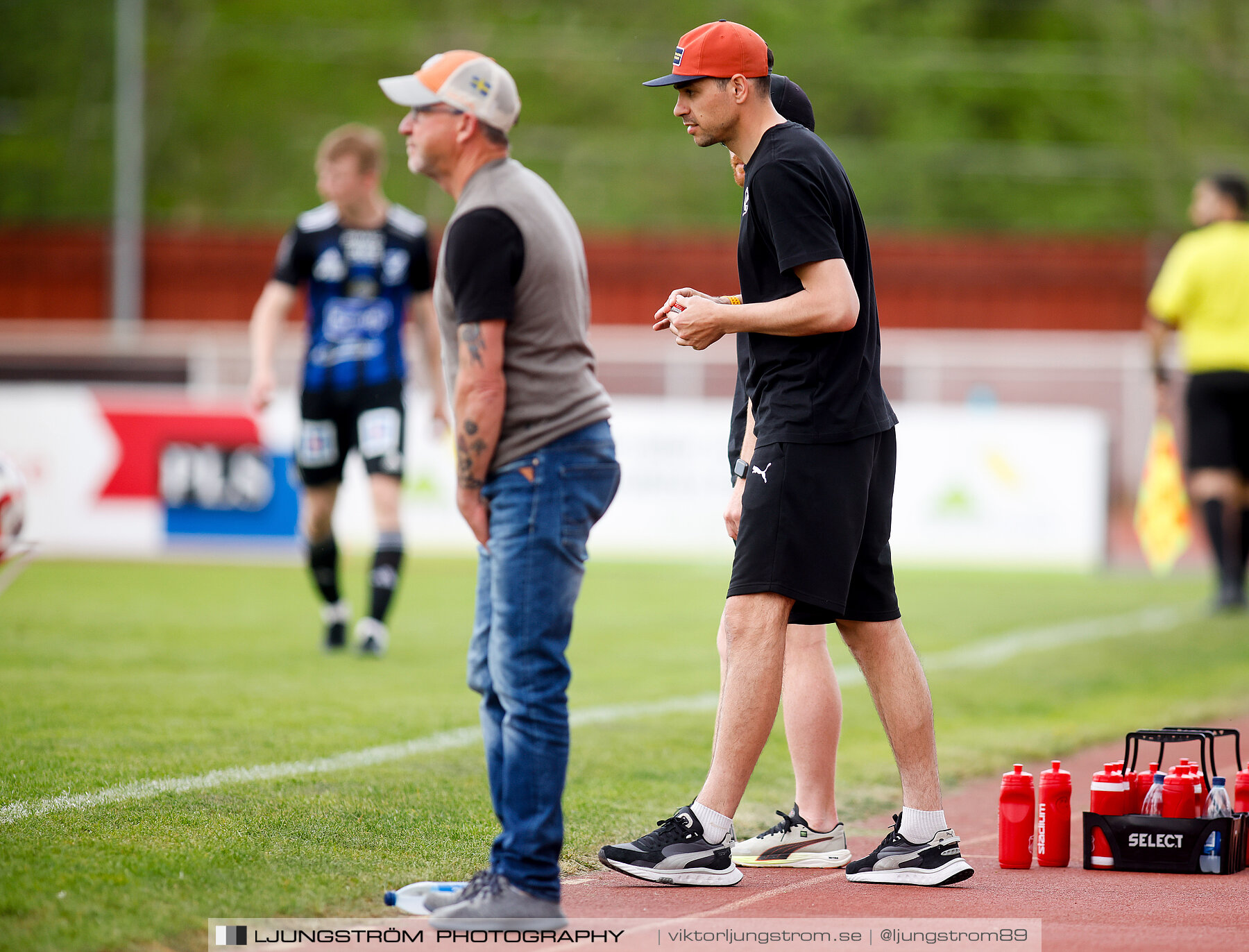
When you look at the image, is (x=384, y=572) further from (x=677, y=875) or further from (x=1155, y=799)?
(x=1155, y=799)

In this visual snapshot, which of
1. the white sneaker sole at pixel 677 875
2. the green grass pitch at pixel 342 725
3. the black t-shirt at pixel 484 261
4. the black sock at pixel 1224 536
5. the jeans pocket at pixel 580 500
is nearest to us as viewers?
the black t-shirt at pixel 484 261

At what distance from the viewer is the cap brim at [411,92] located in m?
3.94

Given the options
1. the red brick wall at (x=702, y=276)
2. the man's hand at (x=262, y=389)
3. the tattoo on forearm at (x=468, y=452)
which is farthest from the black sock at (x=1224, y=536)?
the red brick wall at (x=702, y=276)

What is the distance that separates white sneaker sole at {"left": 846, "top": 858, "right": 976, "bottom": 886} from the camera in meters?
4.46

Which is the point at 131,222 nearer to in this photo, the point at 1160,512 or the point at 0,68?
the point at 0,68

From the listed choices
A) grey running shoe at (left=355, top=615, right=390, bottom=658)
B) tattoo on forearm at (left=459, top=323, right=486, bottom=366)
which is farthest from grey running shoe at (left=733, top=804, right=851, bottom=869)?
grey running shoe at (left=355, top=615, right=390, bottom=658)

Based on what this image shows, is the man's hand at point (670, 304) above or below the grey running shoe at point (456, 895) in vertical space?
above

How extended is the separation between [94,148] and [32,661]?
97.7 ft

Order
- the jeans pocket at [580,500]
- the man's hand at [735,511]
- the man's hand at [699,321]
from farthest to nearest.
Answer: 1. the man's hand at [735,511]
2. the man's hand at [699,321]
3. the jeans pocket at [580,500]

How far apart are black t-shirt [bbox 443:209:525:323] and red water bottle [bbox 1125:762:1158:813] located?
2.47 m

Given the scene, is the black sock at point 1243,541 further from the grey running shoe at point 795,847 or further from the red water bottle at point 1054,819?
the grey running shoe at point 795,847

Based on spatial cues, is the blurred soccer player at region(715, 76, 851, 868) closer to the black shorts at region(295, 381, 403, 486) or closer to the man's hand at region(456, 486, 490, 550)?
the man's hand at region(456, 486, 490, 550)

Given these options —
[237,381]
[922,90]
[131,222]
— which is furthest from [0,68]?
[922,90]

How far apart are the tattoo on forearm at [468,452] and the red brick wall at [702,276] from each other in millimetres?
28923
